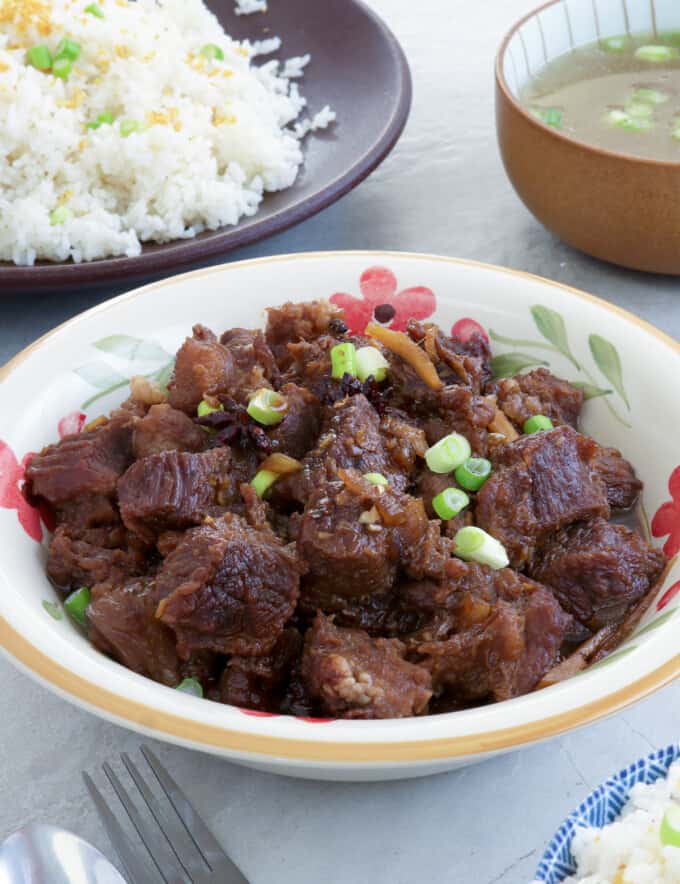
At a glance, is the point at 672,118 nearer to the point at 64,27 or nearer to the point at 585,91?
the point at 585,91

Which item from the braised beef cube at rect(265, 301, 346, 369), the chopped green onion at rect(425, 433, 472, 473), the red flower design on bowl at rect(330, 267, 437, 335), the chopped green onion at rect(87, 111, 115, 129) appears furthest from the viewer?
the chopped green onion at rect(87, 111, 115, 129)

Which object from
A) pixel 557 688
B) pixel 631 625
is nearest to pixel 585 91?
pixel 631 625

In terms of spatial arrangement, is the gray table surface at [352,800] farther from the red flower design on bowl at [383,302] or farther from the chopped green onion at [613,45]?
the chopped green onion at [613,45]

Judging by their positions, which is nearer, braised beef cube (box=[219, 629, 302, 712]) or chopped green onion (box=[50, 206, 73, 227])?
braised beef cube (box=[219, 629, 302, 712])

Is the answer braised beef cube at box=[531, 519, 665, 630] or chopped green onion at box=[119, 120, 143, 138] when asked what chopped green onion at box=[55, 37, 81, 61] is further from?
braised beef cube at box=[531, 519, 665, 630]

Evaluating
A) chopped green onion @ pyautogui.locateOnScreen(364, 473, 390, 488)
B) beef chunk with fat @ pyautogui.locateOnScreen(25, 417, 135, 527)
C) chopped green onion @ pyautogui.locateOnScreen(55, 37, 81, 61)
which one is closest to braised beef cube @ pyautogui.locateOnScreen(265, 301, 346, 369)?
beef chunk with fat @ pyautogui.locateOnScreen(25, 417, 135, 527)

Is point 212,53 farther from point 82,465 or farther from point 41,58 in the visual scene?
point 82,465

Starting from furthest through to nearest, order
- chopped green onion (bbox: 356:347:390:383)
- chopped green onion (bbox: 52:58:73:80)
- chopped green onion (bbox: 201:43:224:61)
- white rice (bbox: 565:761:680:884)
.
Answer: chopped green onion (bbox: 201:43:224:61) < chopped green onion (bbox: 52:58:73:80) < chopped green onion (bbox: 356:347:390:383) < white rice (bbox: 565:761:680:884)

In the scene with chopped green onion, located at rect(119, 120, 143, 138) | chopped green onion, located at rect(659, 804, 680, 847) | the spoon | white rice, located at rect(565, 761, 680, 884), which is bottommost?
the spoon
